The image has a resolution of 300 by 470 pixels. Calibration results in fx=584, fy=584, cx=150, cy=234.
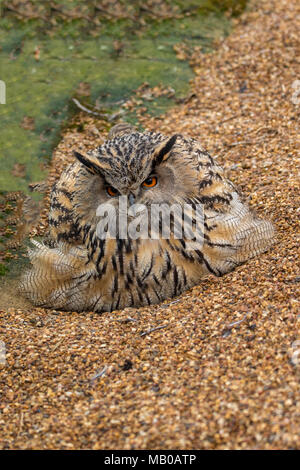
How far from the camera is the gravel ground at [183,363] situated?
294 centimetres

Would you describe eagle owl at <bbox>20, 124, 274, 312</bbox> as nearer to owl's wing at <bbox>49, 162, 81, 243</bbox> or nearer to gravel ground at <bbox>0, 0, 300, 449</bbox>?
owl's wing at <bbox>49, 162, 81, 243</bbox>

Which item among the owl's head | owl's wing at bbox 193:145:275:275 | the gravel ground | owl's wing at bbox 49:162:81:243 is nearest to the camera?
the gravel ground

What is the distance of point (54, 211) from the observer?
4.96 metres

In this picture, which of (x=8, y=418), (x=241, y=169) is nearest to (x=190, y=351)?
(x=8, y=418)

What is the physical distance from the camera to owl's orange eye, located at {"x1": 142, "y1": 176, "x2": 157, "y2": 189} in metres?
4.01

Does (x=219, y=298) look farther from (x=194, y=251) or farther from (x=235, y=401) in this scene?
(x=235, y=401)

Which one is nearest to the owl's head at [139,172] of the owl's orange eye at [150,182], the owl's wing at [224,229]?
the owl's orange eye at [150,182]

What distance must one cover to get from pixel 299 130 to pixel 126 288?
9.03ft

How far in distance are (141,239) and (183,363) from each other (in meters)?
1.05

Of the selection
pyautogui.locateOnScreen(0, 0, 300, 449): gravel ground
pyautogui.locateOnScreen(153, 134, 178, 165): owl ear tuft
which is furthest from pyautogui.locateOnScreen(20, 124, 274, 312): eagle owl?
pyautogui.locateOnScreen(0, 0, 300, 449): gravel ground

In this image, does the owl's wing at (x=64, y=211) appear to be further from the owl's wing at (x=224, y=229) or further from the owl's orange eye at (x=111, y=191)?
the owl's wing at (x=224, y=229)

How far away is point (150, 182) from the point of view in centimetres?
403

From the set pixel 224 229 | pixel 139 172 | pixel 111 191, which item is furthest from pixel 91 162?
pixel 224 229

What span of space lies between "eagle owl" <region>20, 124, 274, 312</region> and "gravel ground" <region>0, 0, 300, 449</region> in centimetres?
13
